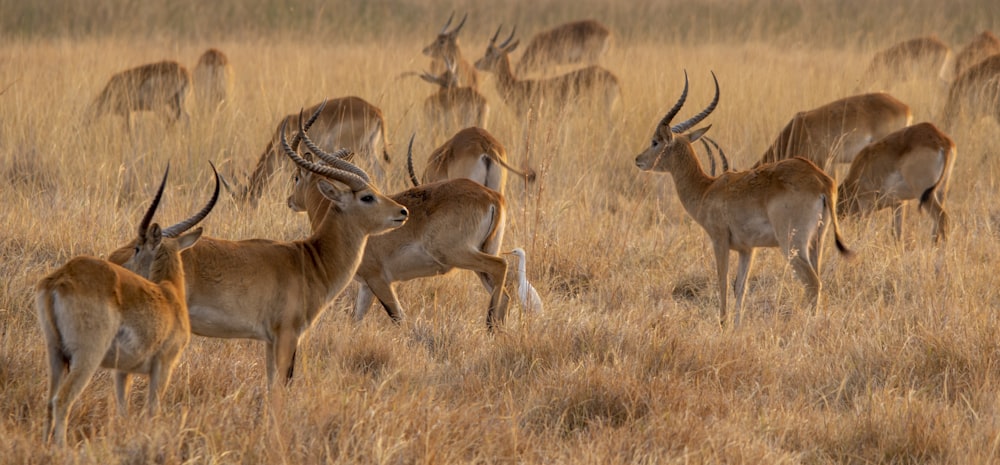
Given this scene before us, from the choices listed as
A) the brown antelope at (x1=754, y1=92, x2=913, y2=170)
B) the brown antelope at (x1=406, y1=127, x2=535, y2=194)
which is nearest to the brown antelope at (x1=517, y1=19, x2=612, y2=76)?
the brown antelope at (x1=754, y1=92, x2=913, y2=170)

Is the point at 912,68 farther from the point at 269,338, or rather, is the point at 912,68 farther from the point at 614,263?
the point at 269,338

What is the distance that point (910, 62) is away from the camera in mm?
14930

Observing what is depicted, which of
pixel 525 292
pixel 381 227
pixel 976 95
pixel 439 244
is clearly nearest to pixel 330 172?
pixel 381 227

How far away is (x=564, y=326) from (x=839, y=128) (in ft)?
16.3

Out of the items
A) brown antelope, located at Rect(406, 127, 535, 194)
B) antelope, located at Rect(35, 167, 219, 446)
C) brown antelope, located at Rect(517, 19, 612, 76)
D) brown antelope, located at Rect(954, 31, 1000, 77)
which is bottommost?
brown antelope, located at Rect(517, 19, 612, 76)

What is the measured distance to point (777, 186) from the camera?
653 cm

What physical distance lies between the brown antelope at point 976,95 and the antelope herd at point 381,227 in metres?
0.02

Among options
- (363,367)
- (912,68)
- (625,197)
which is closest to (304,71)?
(625,197)

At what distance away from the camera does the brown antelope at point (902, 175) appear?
8.20 m

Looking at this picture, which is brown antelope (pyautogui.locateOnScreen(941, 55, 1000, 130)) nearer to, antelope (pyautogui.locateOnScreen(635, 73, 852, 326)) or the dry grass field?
the dry grass field

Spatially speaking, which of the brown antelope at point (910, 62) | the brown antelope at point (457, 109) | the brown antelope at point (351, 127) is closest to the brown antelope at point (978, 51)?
the brown antelope at point (910, 62)

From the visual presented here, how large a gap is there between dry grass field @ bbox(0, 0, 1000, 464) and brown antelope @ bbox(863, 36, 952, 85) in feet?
1.60

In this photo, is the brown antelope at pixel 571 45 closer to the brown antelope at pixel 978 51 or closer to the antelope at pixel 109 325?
the brown antelope at pixel 978 51

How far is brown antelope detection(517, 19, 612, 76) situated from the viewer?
18422mm
